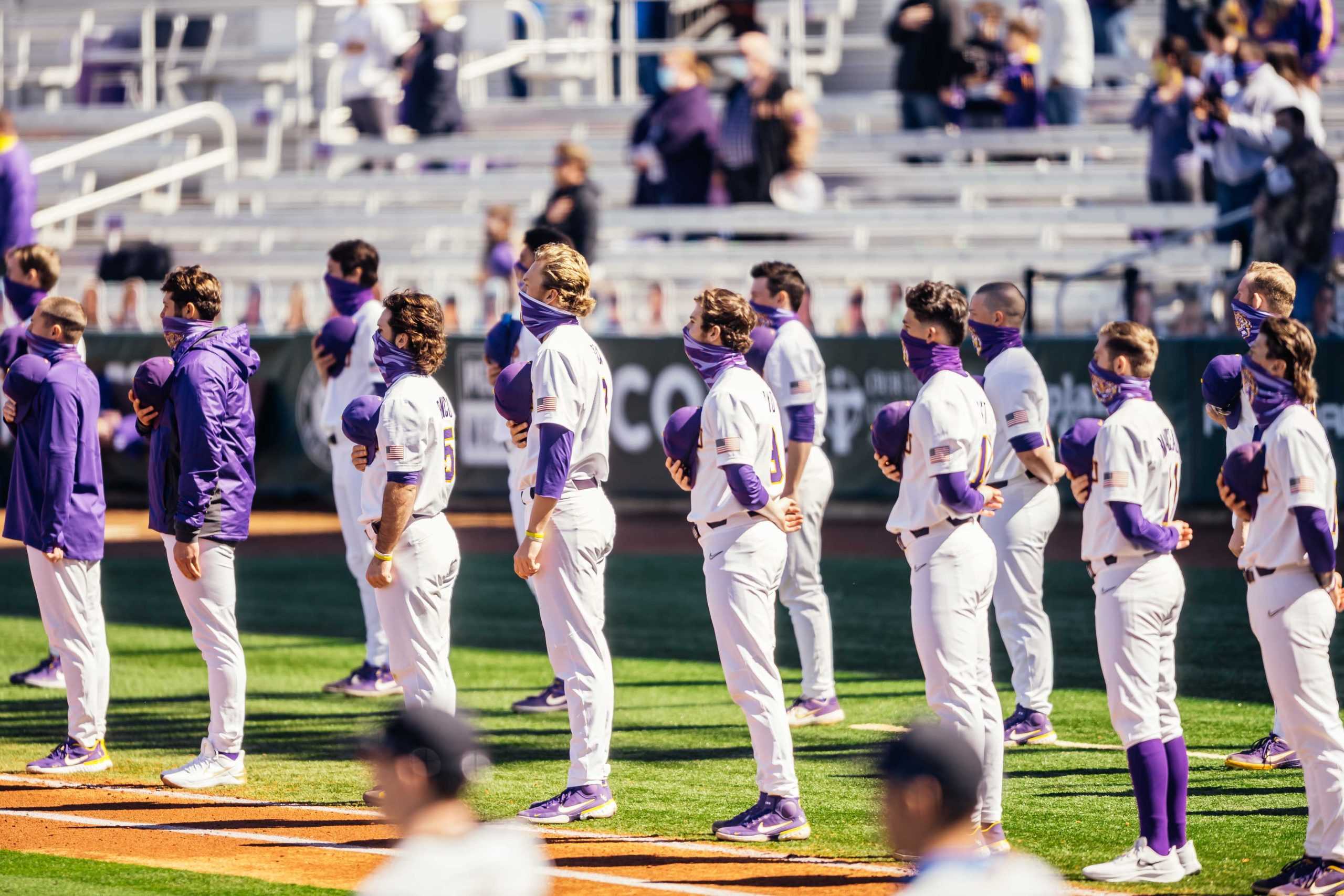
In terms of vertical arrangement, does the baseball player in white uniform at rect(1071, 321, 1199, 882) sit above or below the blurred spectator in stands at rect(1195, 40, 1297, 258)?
below

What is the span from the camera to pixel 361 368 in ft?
33.7

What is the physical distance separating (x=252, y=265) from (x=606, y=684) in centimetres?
1598

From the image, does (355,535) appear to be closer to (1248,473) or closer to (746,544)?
(746,544)

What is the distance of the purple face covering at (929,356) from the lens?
7004mm

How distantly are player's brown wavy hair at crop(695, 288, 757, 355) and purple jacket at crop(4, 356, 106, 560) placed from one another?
3.01m

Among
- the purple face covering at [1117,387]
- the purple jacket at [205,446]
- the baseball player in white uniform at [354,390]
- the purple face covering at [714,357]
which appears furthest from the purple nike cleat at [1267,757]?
the purple jacket at [205,446]

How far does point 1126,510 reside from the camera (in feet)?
21.4

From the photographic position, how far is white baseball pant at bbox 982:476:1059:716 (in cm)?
894

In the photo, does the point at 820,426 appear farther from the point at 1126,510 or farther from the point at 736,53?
the point at 736,53

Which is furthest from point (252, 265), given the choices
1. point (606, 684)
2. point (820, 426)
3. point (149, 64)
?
point (606, 684)

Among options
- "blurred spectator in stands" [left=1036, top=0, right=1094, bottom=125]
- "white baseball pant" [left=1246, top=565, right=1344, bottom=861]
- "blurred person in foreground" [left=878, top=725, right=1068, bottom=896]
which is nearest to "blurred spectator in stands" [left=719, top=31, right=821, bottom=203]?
"blurred spectator in stands" [left=1036, top=0, right=1094, bottom=125]

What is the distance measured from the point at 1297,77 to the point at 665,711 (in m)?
9.02

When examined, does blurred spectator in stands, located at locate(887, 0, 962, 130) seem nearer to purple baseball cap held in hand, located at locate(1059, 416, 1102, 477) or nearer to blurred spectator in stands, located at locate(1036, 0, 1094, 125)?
blurred spectator in stands, located at locate(1036, 0, 1094, 125)

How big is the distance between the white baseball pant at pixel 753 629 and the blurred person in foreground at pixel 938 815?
329 centimetres
